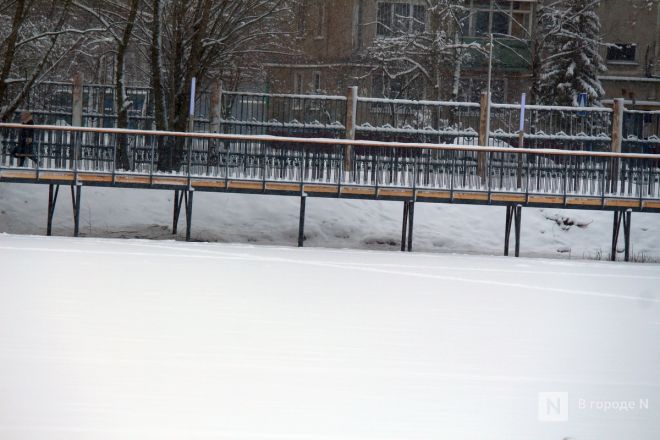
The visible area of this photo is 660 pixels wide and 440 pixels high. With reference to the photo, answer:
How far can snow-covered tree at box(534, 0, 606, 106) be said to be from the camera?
144ft

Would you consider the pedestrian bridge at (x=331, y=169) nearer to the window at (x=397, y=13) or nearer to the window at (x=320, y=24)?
the window at (x=397, y=13)

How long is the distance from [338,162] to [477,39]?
96.3ft

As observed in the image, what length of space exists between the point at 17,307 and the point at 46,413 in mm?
4415

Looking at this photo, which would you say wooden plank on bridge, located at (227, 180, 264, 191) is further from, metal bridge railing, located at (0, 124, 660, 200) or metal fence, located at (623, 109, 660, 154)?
metal fence, located at (623, 109, 660, 154)

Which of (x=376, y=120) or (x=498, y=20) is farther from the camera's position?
(x=498, y=20)

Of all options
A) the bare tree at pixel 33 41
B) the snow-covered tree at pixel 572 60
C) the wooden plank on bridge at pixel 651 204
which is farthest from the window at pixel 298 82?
the wooden plank on bridge at pixel 651 204

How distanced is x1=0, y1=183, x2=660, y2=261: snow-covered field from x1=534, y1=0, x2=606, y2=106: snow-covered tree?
1535 cm

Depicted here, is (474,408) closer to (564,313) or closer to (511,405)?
(511,405)

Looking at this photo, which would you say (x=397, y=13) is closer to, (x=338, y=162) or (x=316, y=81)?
(x=316, y=81)

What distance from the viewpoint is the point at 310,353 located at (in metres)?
9.59

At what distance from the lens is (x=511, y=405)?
7965mm

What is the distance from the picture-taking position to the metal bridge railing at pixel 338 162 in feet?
71.1

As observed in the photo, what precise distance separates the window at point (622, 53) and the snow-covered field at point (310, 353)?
36.8 meters

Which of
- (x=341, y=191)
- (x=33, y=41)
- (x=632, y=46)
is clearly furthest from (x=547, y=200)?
(x=632, y=46)
